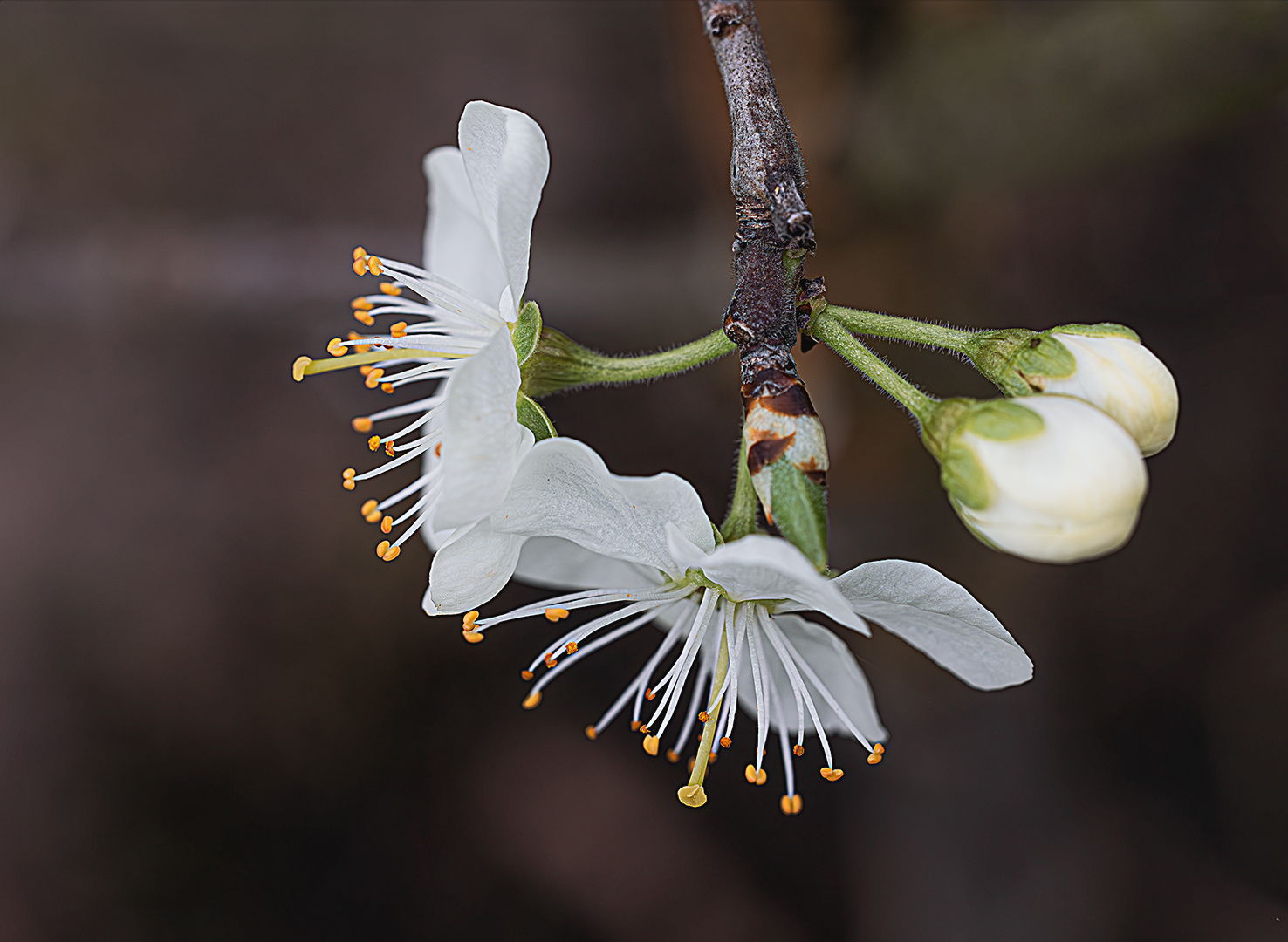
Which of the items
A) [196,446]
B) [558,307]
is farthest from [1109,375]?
[196,446]

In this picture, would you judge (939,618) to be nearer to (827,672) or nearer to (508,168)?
(827,672)

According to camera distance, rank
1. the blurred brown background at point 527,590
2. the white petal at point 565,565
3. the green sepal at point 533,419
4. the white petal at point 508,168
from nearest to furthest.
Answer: the white petal at point 508,168
the green sepal at point 533,419
the white petal at point 565,565
the blurred brown background at point 527,590

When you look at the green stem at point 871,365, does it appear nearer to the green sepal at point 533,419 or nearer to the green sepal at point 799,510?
the green sepal at point 799,510

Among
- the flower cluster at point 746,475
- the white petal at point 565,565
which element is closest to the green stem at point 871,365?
the flower cluster at point 746,475

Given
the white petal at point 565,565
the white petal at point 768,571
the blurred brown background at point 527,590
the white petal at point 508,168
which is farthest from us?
the blurred brown background at point 527,590

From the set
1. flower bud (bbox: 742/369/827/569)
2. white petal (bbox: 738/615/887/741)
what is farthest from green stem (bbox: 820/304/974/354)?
white petal (bbox: 738/615/887/741)

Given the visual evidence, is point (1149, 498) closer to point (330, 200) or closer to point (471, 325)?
point (471, 325)
